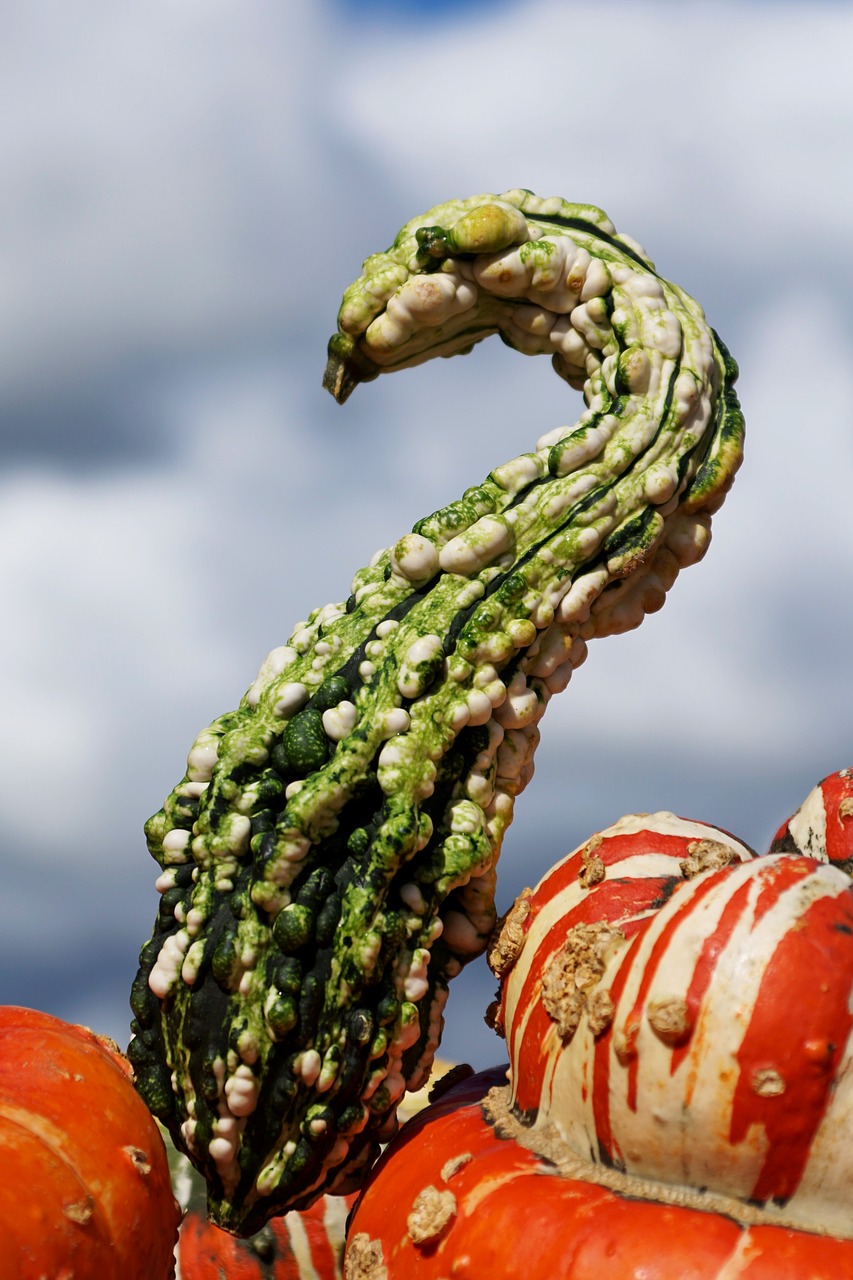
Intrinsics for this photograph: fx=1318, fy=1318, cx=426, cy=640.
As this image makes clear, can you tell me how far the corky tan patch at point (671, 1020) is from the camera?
1.96 metres

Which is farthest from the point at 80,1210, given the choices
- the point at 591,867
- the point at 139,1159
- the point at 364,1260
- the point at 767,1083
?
the point at 767,1083

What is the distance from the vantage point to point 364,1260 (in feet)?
7.39

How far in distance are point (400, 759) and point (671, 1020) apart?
0.68 m

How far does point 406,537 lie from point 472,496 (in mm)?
160

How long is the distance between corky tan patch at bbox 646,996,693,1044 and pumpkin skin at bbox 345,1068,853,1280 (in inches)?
10.0

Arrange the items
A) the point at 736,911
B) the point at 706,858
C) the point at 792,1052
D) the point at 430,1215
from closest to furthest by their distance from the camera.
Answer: the point at 792,1052 < the point at 736,911 < the point at 430,1215 < the point at 706,858

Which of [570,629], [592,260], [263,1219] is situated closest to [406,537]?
[570,629]

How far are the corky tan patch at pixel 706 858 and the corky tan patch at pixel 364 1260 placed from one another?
834 mm

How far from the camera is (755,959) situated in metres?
1.95

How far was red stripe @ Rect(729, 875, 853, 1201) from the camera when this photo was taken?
190 centimetres

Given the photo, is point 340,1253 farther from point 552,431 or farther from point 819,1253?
point 552,431

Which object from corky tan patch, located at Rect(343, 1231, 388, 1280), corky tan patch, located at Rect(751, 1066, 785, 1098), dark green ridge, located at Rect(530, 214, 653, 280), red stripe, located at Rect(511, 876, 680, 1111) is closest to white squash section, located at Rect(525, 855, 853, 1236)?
corky tan patch, located at Rect(751, 1066, 785, 1098)

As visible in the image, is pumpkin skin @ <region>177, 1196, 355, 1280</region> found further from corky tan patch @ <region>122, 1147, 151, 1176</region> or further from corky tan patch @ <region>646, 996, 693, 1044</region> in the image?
corky tan patch @ <region>646, 996, 693, 1044</region>

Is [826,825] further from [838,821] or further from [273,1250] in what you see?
[273,1250]
